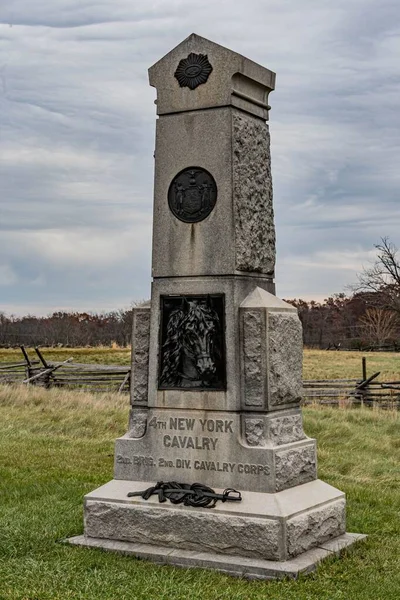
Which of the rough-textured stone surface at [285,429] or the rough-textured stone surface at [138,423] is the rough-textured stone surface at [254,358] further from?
the rough-textured stone surface at [138,423]

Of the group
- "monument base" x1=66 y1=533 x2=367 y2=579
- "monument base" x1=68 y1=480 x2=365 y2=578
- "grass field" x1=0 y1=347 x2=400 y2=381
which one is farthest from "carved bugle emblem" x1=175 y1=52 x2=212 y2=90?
"grass field" x1=0 y1=347 x2=400 y2=381

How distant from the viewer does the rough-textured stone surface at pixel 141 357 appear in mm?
7358

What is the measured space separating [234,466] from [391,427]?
10208mm

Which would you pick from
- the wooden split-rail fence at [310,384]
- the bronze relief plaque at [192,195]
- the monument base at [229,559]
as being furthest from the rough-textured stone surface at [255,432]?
the wooden split-rail fence at [310,384]

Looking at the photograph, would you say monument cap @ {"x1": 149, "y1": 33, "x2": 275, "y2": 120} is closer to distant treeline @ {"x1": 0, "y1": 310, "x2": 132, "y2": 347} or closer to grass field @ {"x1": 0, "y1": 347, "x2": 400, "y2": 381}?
grass field @ {"x1": 0, "y1": 347, "x2": 400, "y2": 381}

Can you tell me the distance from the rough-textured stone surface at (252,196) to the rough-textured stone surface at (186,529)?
2.02 metres

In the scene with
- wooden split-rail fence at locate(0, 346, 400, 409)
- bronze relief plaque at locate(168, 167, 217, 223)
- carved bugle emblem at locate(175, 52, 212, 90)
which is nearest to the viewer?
bronze relief plaque at locate(168, 167, 217, 223)

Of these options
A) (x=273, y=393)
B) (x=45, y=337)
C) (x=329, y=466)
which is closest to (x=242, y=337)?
(x=273, y=393)

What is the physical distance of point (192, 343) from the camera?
7.05m

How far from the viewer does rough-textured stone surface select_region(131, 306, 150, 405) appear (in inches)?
290

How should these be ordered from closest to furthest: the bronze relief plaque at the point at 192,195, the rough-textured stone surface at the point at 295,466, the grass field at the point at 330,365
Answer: the rough-textured stone surface at the point at 295,466
the bronze relief plaque at the point at 192,195
the grass field at the point at 330,365

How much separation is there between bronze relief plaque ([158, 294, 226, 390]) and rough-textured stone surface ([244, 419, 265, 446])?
37 centimetres

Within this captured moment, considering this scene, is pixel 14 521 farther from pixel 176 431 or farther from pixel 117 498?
pixel 176 431

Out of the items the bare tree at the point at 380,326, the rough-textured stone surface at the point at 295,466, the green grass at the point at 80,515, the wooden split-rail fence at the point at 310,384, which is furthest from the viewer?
the bare tree at the point at 380,326
